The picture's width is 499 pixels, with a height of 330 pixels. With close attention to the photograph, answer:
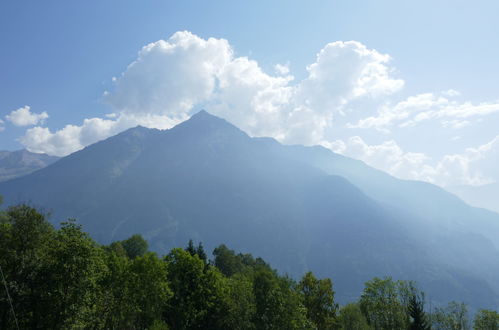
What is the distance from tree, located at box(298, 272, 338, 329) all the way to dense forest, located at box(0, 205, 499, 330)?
0.51 feet

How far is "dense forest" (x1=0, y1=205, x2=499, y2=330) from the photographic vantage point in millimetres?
28344

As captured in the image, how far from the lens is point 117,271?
4131 cm

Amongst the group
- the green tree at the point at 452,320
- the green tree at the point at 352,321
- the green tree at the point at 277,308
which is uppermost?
the green tree at the point at 277,308

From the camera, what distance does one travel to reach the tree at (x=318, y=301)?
5242cm

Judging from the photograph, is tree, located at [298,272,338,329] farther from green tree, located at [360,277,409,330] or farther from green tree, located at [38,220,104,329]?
green tree, located at [38,220,104,329]

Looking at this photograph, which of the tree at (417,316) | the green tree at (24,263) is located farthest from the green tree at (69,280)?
the tree at (417,316)

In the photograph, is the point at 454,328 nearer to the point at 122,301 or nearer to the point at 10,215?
the point at 122,301

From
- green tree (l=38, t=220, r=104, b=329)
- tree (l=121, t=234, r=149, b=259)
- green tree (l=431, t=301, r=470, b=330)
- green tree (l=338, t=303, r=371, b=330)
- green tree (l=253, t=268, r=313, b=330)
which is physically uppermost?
green tree (l=38, t=220, r=104, b=329)

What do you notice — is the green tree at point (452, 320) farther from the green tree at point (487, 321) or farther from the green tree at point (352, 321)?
the green tree at point (352, 321)

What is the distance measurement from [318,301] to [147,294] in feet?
90.7

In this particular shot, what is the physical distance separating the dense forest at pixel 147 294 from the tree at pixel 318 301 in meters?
0.16

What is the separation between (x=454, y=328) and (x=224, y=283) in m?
50.7

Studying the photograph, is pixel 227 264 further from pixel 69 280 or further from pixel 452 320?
pixel 69 280

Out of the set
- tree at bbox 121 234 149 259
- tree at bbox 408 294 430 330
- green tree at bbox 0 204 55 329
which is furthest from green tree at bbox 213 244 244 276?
green tree at bbox 0 204 55 329
